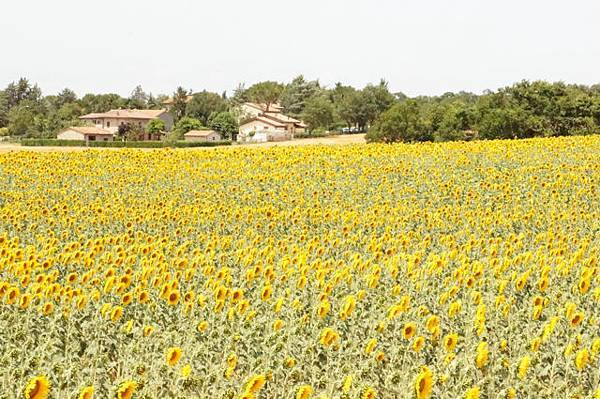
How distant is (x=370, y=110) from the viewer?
110938mm

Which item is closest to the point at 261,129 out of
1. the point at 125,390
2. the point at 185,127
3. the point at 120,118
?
the point at 185,127

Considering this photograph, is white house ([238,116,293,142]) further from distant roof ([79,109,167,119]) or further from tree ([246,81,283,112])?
tree ([246,81,283,112])

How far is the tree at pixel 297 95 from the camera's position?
138 m

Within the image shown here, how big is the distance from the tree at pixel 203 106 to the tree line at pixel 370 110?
0.18 meters

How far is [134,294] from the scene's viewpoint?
6.76 m

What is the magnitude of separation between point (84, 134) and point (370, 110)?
143 ft

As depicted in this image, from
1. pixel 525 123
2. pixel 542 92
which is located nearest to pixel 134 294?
pixel 525 123

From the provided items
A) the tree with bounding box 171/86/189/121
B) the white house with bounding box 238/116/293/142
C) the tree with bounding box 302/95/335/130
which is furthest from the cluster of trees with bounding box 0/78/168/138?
the tree with bounding box 302/95/335/130

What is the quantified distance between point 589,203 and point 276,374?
10.5 metres

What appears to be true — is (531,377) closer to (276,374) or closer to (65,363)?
(276,374)

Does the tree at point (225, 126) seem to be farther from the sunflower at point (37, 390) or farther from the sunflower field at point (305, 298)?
the sunflower at point (37, 390)

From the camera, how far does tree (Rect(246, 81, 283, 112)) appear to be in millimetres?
143000

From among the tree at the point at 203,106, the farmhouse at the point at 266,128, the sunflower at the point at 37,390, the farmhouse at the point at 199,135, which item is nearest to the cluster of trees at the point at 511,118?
the farmhouse at the point at 266,128

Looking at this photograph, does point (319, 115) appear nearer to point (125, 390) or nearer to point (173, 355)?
point (173, 355)
